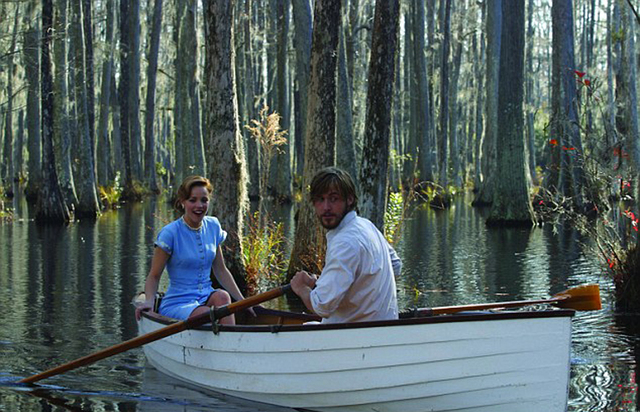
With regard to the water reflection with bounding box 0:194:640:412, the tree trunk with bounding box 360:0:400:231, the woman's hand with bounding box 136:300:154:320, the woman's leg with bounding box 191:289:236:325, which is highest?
the tree trunk with bounding box 360:0:400:231

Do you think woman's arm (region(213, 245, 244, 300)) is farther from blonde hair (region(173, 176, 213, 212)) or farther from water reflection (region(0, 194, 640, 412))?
water reflection (region(0, 194, 640, 412))

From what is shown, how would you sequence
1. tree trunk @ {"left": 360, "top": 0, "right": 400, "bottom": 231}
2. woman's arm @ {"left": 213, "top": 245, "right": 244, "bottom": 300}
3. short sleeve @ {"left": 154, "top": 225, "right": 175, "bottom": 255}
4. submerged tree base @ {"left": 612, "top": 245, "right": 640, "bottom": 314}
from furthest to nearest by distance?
tree trunk @ {"left": 360, "top": 0, "right": 400, "bottom": 231}, submerged tree base @ {"left": 612, "top": 245, "right": 640, "bottom": 314}, woman's arm @ {"left": 213, "top": 245, "right": 244, "bottom": 300}, short sleeve @ {"left": 154, "top": 225, "right": 175, "bottom": 255}

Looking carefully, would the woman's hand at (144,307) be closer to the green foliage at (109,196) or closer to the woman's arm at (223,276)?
the woman's arm at (223,276)

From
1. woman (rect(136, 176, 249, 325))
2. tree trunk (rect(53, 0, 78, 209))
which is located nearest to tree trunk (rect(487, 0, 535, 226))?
tree trunk (rect(53, 0, 78, 209))

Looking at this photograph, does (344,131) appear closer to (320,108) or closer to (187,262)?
(320,108)

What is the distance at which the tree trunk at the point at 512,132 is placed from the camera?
22859 millimetres

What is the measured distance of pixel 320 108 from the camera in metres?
12.5

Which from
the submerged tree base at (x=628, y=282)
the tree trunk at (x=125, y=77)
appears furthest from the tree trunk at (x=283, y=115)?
the submerged tree base at (x=628, y=282)

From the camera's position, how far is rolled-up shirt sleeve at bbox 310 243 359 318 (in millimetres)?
5738

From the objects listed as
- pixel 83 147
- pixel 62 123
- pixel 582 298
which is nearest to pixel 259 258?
pixel 582 298

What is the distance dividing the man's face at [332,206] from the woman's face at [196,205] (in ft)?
6.16

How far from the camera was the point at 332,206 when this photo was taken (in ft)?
19.2

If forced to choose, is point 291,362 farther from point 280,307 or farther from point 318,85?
point 318,85

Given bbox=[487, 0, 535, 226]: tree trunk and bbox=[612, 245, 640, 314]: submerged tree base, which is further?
bbox=[487, 0, 535, 226]: tree trunk
